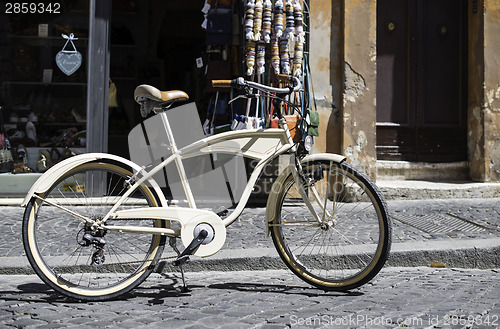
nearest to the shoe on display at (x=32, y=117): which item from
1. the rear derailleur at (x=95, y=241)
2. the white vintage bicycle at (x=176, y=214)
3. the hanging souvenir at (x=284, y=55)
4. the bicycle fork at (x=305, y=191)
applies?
the hanging souvenir at (x=284, y=55)

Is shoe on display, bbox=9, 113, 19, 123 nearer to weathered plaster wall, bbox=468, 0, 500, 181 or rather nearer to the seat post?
the seat post

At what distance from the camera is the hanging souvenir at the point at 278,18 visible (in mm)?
7025

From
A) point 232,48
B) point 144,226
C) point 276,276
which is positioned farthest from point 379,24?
point 144,226

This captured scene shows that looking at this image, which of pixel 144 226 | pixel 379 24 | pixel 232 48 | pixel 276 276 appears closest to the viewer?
pixel 144 226

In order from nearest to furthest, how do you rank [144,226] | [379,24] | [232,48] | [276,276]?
[144,226] → [276,276] → [232,48] → [379,24]

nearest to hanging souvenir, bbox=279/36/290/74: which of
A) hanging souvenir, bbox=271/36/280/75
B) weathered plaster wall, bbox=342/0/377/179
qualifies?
hanging souvenir, bbox=271/36/280/75

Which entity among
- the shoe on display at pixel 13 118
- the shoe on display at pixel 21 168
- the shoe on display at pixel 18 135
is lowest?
the shoe on display at pixel 21 168

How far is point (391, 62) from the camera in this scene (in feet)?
27.4

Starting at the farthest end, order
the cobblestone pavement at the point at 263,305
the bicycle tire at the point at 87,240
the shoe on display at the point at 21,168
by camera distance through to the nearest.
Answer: the shoe on display at the point at 21,168 < the bicycle tire at the point at 87,240 < the cobblestone pavement at the point at 263,305

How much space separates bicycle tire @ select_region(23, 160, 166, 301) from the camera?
3695 mm

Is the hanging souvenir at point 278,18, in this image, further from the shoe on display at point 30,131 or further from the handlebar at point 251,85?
the handlebar at point 251,85

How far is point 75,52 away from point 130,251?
4338 mm

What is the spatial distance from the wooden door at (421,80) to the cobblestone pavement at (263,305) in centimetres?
411

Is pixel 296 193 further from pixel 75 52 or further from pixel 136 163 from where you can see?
pixel 75 52
